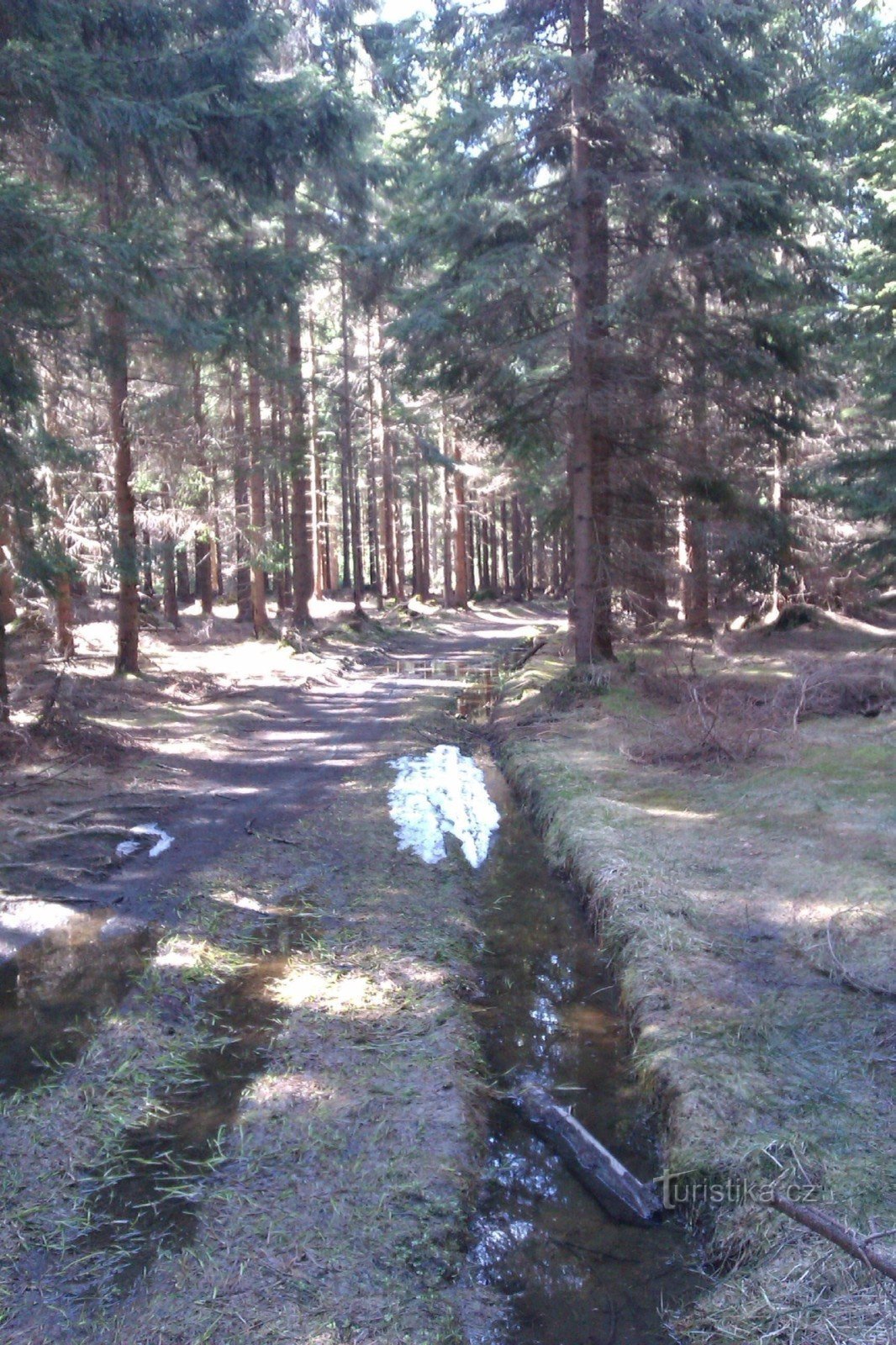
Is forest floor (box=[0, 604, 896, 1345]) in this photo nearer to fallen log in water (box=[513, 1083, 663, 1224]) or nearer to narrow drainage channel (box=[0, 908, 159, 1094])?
narrow drainage channel (box=[0, 908, 159, 1094])

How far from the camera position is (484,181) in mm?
16844

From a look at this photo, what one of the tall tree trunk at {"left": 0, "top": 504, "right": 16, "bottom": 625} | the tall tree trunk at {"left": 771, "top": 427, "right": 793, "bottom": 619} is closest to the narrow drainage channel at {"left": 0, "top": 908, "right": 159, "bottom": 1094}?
the tall tree trunk at {"left": 0, "top": 504, "right": 16, "bottom": 625}

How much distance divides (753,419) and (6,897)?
14.2m

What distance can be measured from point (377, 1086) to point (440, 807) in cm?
623

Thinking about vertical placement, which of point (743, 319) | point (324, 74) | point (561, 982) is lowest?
point (561, 982)

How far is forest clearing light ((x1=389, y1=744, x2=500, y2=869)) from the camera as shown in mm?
10070

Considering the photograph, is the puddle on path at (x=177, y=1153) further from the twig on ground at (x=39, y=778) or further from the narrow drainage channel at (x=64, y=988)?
the twig on ground at (x=39, y=778)

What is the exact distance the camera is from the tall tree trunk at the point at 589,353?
53.3 ft

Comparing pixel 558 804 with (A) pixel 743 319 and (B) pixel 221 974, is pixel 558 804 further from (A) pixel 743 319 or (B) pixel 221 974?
(A) pixel 743 319

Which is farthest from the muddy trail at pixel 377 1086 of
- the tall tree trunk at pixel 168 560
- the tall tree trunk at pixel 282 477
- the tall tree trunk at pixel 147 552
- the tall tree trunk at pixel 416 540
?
the tall tree trunk at pixel 416 540

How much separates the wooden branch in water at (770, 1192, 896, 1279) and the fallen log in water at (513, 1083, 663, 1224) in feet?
2.41

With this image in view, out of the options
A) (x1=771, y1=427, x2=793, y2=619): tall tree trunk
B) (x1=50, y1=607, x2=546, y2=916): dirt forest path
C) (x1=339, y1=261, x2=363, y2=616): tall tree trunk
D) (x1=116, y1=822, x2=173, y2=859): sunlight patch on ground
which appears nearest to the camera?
(x1=50, y1=607, x2=546, y2=916): dirt forest path

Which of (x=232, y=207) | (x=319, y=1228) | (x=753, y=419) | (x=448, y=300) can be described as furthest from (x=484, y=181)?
(x=319, y=1228)

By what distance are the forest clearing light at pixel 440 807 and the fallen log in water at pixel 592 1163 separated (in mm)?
4288
